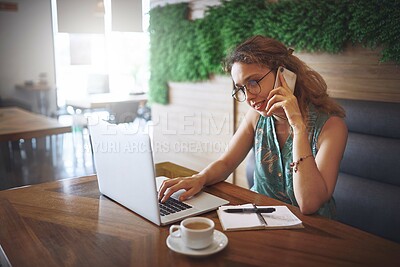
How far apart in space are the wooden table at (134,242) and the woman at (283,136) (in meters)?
0.16

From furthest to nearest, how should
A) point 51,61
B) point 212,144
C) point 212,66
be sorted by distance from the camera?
point 51,61
point 212,144
point 212,66

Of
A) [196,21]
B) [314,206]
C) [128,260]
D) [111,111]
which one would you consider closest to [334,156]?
[314,206]

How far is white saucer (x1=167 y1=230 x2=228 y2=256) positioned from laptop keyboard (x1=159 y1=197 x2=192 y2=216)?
20 cm

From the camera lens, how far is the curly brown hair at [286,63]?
1476mm

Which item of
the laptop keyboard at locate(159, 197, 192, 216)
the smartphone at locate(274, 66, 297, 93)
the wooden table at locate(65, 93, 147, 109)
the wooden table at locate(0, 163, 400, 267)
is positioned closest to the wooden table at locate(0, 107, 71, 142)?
the wooden table at locate(65, 93, 147, 109)

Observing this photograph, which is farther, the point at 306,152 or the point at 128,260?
the point at 306,152

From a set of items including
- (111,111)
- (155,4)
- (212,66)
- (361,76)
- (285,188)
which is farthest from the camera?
(111,111)

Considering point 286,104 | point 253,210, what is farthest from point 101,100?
point 253,210

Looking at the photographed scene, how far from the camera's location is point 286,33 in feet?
7.72

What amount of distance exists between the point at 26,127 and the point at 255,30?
182 cm

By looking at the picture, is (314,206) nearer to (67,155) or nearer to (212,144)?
(212,144)

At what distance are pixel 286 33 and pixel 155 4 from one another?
5.47 ft

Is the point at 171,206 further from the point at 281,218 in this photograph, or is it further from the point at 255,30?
the point at 255,30

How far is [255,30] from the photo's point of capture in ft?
8.39
